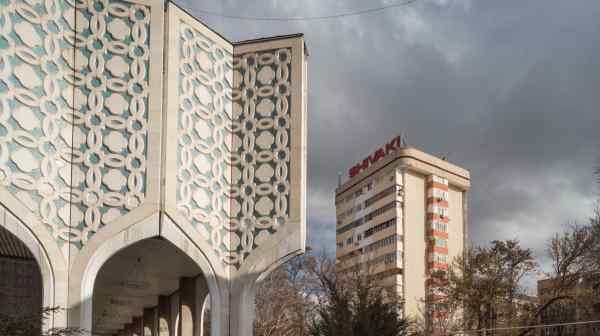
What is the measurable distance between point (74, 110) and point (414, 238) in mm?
49165

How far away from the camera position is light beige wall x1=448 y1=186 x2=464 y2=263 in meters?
67.7

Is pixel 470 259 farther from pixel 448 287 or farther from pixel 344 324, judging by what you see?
pixel 344 324

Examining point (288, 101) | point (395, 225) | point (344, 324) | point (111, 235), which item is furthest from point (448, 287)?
point (395, 225)

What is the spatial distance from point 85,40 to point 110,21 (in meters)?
0.89

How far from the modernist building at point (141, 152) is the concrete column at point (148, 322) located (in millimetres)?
6125

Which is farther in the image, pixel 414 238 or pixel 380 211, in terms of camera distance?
pixel 380 211

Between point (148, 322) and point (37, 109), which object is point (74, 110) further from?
point (148, 322)

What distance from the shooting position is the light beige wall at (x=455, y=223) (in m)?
67.7

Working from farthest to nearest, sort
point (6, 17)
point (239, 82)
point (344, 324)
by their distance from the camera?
point (239, 82) → point (6, 17) → point (344, 324)

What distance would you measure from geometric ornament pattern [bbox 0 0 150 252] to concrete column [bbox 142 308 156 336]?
10905 millimetres

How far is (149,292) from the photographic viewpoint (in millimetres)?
27594

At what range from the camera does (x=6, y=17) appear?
59.4ft

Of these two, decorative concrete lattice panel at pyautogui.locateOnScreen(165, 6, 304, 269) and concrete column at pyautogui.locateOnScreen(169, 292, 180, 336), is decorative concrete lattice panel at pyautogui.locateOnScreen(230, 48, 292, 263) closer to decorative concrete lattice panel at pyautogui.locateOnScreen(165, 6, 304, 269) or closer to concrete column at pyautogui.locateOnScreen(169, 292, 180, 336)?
decorative concrete lattice panel at pyautogui.locateOnScreen(165, 6, 304, 269)

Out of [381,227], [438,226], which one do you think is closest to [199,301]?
[381,227]
